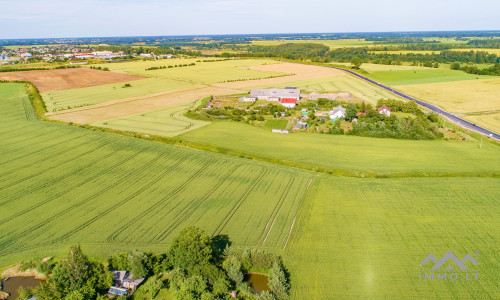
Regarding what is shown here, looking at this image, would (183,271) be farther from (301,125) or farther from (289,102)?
(289,102)

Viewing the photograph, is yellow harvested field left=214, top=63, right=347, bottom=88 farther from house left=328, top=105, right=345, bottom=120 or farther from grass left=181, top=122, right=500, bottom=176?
grass left=181, top=122, right=500, bottom=176

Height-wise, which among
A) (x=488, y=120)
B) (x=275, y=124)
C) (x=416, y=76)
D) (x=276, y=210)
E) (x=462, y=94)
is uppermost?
(x=416, y=76)

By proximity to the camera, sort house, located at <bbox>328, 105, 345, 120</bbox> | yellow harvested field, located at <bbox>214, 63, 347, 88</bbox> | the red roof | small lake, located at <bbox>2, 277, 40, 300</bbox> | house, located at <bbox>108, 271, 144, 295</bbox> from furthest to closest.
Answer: yellow harvested field, located at <bbox>214, 63, 347, 88</bbox>
the red roof
house, located at <bbox>328, 105, 345, 120</bbox>
small lake, located at <bbox>2, 277, 40, 300</bbox>
house, located at <bbox>108, 271, 144, 295</bbox>

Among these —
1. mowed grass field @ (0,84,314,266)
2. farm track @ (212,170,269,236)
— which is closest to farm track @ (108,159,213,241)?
mowed grass field @ (0,84,314,266)

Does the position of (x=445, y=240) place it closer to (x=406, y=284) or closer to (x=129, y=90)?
(x=406, y=284)

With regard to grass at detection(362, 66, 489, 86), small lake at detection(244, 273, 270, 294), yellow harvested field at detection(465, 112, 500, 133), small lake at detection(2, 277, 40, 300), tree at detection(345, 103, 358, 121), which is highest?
grass at detection(362, 66, 489, 86)

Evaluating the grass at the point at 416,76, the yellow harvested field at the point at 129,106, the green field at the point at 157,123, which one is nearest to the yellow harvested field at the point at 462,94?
the grass at the point at 416,76

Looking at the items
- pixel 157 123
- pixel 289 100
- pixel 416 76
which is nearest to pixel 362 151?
pixel 289 100
